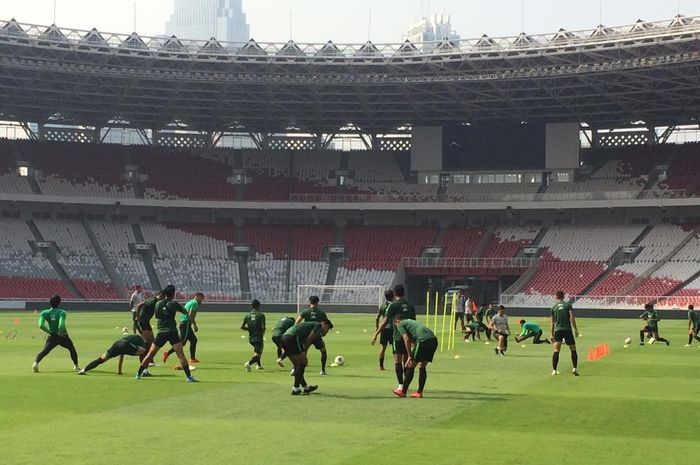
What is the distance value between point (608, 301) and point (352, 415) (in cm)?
5837

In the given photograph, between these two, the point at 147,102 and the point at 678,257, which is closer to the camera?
the point at 678,257

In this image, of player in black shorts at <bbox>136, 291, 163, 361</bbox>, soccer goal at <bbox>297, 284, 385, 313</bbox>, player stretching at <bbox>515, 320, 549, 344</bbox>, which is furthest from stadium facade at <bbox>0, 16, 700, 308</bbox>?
player in black shorts at <bbox>136, 291, 163, 361</bbox>

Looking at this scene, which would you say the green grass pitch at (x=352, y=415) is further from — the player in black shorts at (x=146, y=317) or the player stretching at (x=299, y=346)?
the player in black shorts at (x=146, y=317)

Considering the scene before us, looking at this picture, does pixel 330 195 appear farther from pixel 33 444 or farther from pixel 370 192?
pixel 33 444

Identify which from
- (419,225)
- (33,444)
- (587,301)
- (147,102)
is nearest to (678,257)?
(587,301)

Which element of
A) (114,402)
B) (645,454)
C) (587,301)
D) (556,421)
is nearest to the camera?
(645,454)

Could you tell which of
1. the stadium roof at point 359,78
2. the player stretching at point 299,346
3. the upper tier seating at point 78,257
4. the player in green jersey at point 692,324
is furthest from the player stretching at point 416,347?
the upper tier seating at point 78,257

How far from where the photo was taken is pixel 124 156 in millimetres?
94500

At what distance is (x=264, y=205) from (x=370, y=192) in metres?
9.55

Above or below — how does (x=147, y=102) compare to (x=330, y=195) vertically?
above

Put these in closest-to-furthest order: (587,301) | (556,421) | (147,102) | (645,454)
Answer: (645,454) → (556,421) → (587,301) → (147,102)

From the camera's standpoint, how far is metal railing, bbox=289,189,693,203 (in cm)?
8525

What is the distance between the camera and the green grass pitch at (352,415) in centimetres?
1441

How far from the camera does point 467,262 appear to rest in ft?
282
